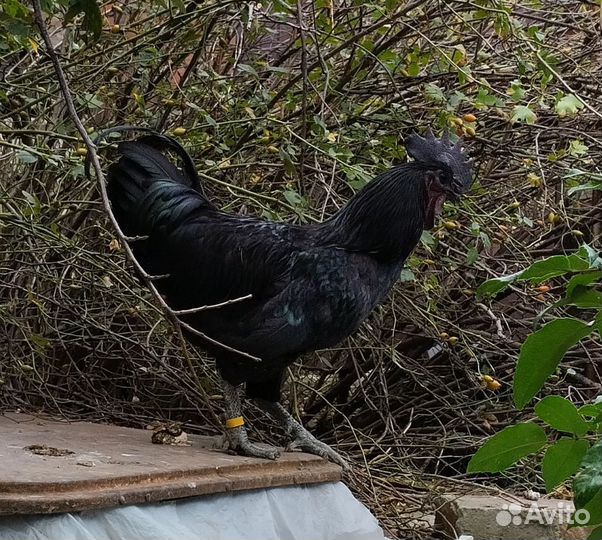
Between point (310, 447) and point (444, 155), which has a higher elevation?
point (444, 155)

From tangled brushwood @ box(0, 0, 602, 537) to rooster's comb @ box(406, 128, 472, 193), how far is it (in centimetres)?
34

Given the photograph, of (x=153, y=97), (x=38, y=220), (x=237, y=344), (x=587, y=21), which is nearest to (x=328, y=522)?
(x=237, y=344)

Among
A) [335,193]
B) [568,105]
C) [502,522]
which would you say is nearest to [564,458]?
[568,105]

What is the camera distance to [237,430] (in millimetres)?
2631

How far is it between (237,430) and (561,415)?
1840 mm

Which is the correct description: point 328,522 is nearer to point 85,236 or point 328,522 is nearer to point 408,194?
point 408,194

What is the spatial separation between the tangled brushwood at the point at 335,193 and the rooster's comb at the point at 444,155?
1.11 ft

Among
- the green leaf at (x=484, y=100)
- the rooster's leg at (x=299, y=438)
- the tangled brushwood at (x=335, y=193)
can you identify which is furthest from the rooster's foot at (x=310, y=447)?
the green leaf at (x=484, y=100)

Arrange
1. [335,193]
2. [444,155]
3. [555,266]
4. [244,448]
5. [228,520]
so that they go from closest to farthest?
[555,266] → [228,520] → [244,448] → [444,155] → [335,193]

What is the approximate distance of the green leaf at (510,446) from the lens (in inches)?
36.3

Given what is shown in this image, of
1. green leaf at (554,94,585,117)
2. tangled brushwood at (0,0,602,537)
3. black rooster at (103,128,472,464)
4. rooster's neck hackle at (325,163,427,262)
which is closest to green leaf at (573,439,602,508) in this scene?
black rooster at (103,128,472,464)

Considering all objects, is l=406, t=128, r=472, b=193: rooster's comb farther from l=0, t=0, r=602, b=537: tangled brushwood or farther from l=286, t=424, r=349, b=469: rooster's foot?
l=286, t=424, r=349, b=469: rooster's foot

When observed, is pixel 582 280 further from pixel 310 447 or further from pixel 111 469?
pixel 310 447

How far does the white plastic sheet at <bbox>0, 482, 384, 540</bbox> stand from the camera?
175 centimetres
